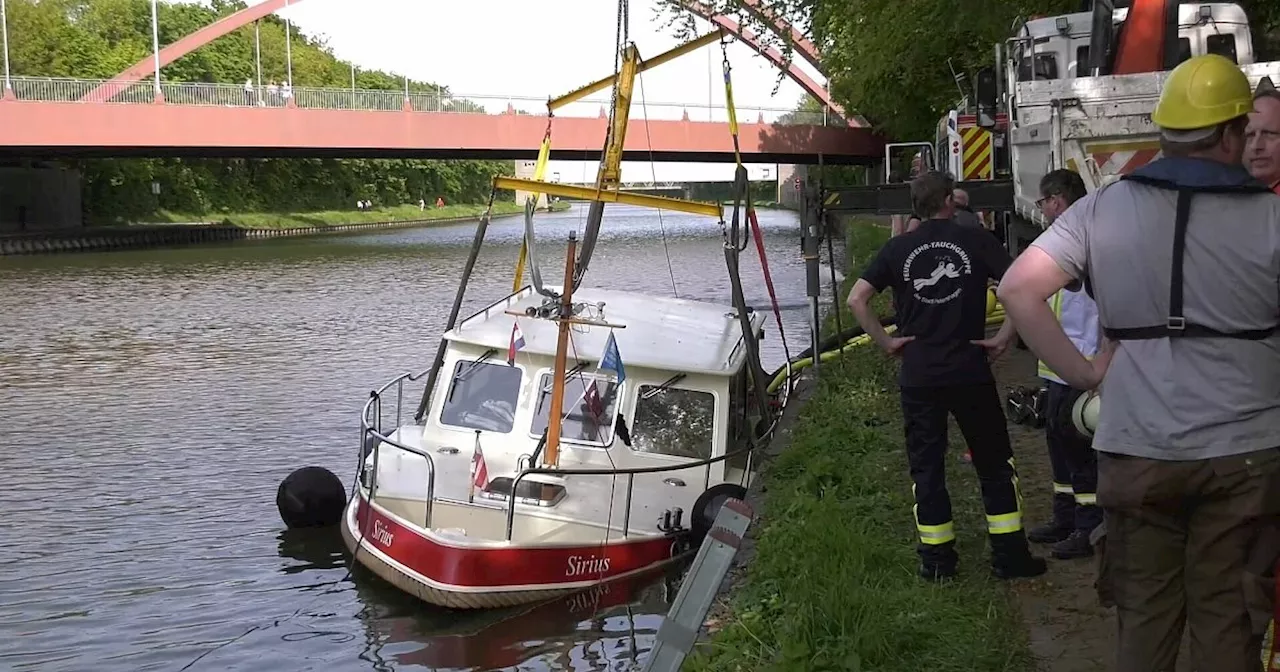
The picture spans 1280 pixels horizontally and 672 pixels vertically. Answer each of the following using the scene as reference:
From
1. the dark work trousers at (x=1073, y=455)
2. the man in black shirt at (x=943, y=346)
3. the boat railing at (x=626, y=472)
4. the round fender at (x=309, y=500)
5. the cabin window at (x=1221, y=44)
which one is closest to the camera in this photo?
the man in black shirt at (x=943, y=346)

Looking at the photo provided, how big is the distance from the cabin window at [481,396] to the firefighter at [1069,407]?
5823 millimetres

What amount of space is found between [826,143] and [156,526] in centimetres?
5799

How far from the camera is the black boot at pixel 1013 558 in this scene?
734 centimetres

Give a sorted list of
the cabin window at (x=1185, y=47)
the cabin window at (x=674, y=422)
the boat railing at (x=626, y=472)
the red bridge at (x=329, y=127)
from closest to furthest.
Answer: the boat railing at (x=626, y=472) < the cabin window at (x=674, y=422) < the cabin window at (x=1185, y=47) < the red bridge at (x=329, y=127)

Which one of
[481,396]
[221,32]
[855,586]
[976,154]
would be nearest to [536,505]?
[481,396]

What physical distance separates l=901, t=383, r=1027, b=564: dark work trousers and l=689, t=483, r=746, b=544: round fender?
13.1 ft

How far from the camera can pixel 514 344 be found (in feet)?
40.5

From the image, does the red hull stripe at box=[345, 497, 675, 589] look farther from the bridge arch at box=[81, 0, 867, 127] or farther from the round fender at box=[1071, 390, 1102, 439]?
the bridge arch at box=[81, 0, 867, 127]

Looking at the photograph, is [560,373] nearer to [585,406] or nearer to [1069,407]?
[585,406]

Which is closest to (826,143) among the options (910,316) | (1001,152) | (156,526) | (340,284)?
(340,284)

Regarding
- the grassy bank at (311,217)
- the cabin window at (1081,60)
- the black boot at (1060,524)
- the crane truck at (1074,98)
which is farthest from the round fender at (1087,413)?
the grassy bank at (311,217)

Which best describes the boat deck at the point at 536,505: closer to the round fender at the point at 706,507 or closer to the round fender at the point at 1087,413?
the round fender at the point at 706,507

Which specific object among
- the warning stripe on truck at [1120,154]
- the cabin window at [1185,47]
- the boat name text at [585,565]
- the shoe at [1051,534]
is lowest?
the boat name text at [585,565]

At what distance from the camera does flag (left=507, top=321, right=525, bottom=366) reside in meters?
12.3
